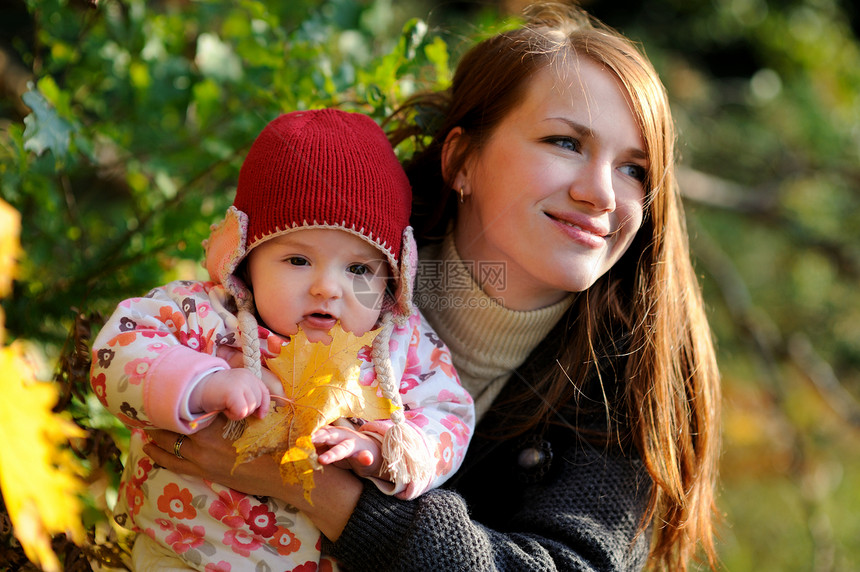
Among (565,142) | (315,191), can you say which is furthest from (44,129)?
(565,142)

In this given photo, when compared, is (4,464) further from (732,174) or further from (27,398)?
(732,174)

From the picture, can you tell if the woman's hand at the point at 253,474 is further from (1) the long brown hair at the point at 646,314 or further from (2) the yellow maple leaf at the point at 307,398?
(1) the long brown hair at the point at 646,314

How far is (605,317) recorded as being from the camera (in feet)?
6.42

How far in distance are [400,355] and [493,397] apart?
44 centimetres

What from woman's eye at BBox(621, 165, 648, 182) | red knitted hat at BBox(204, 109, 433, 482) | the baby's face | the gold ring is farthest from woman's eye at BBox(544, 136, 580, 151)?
the gold ring

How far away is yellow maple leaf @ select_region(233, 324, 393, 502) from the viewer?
1.39 m

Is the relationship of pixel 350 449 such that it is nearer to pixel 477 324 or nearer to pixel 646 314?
pixel 477 324

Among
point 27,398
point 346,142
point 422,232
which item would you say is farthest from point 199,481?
point 422,232

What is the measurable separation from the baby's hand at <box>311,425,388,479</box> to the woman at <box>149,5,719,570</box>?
6 centimetres

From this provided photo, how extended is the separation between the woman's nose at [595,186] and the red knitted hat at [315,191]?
1.32 ft

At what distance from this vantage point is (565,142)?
177 cm

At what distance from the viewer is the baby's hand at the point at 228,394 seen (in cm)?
134

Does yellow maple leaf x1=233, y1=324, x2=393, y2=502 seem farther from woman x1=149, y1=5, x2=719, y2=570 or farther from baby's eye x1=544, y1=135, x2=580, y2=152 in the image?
baby's eye x1=544, y1=135, x2=580, y2=152

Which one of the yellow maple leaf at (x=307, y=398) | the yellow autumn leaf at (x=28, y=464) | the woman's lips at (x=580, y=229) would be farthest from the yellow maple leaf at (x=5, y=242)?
the woman's lips at (x=580, y=229)
